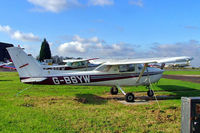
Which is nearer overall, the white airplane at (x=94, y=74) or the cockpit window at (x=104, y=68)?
the white airplane at (x=94, y=74)

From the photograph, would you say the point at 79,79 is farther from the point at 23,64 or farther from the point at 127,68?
the point at 23,64

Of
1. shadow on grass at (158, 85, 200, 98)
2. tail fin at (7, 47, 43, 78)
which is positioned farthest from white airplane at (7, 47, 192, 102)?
shadow on grass at (158, 85, 200, 98)

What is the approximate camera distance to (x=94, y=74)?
9.78 metres

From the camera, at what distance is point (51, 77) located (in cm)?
920

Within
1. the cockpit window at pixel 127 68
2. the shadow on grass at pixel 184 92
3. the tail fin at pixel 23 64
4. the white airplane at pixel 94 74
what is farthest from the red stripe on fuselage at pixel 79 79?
the shadow on grass at pixel 184 92

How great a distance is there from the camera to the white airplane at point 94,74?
8906 mm

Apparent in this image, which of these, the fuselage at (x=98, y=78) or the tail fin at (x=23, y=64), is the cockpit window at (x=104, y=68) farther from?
the tail fin at (x=23, y=64)

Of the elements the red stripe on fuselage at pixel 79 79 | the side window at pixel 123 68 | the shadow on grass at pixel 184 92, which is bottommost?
the shadow on grass at pixel 184 92

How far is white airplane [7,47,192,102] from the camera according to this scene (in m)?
8.91

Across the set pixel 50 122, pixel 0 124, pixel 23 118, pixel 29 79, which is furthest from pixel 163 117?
pixel 29 79

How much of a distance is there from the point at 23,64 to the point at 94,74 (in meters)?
3.62

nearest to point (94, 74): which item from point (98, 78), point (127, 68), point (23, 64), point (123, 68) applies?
point (98, 78)

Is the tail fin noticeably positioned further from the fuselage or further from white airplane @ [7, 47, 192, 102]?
the fuselage

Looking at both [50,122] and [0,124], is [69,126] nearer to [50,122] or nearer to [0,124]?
[50,122]
